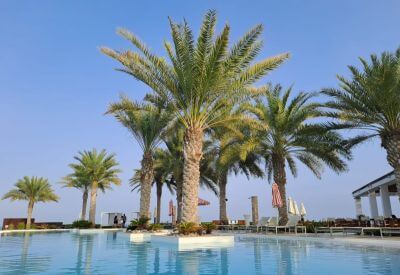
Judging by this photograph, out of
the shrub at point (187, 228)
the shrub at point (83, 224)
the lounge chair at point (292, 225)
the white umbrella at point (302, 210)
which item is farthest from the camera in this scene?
the shrub at point (83, 224)

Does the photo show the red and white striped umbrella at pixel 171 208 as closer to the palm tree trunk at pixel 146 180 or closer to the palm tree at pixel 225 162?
the palm tree at pixel 225 162

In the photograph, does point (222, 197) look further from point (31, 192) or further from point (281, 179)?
point (31, 192)

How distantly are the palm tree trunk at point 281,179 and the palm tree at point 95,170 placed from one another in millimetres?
21603

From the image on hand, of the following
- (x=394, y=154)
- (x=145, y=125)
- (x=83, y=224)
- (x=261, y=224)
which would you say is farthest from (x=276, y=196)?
(x=83, y=224)

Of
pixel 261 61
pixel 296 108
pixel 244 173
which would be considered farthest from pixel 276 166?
pixel 261 61

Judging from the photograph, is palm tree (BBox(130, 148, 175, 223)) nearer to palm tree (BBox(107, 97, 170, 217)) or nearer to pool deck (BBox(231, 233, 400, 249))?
palm tree (BBox(107, 97, 170, 217))

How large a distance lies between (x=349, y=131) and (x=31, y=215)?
3769 centimetres

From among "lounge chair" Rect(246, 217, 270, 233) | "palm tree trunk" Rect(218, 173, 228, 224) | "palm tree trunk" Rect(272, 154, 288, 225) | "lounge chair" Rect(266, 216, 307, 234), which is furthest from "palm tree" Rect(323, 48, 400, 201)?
"palm tree trunk" Rect(218, 173, 228, 224)

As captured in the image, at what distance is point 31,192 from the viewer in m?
Answer: 38.8

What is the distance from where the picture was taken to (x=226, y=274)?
6.35m

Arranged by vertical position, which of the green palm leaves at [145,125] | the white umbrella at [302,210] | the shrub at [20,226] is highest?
the green palm leaves at [145,125]

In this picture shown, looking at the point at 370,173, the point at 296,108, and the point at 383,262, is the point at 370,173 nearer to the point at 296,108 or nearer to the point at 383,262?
the point at 296,108

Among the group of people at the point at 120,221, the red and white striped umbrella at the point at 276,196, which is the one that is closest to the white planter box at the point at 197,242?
the red and white striped umbrella at the point at 276,196

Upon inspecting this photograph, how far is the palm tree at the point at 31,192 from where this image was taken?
3831 centimetres
